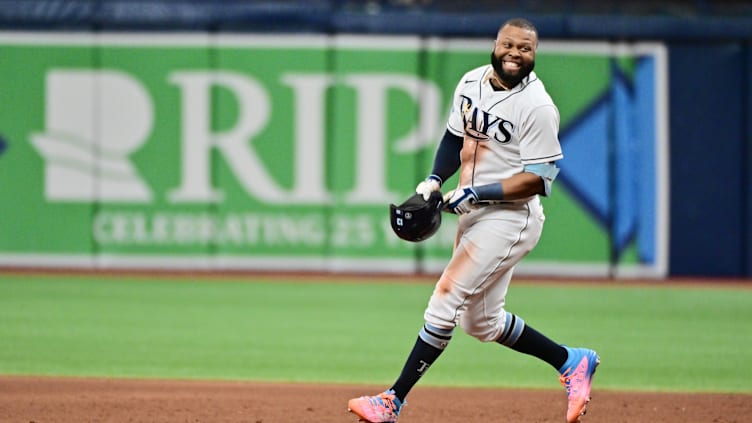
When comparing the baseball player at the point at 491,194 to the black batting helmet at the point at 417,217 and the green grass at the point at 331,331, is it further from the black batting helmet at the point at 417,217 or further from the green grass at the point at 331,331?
the green grass at the point at 331,331

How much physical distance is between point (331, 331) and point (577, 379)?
4.48 meters

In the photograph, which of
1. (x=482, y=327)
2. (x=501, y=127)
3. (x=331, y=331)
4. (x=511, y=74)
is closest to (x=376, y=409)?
(x=482, y=327)

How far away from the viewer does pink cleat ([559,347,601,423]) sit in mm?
6121

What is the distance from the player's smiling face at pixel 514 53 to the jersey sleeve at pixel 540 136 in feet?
0.64

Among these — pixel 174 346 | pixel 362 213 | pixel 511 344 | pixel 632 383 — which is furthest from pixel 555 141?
pixel 362 213

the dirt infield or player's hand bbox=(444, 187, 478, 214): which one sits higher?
player's hand bbox=(444, 187, 478, 214)

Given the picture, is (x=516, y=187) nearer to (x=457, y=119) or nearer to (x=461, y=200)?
(x=461, y=200)

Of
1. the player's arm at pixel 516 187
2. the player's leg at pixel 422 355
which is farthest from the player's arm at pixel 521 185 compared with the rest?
the player's leg at pixel 422 355

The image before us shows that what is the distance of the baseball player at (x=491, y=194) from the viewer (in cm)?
578

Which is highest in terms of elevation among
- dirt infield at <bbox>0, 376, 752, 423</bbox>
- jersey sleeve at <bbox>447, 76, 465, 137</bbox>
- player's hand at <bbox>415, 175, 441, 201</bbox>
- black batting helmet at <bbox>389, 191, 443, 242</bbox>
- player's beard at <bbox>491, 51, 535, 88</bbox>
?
player's beard at <bbox>491, 51, 535, 88</bbox>

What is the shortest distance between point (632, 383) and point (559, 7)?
9.19 meters

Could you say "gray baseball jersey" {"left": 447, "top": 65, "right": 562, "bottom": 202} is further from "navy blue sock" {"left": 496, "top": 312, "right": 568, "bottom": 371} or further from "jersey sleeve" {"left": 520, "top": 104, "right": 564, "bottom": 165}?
"navy blue sock" {"left": 496, "top": 312, "right": 568, "bottom": 371}

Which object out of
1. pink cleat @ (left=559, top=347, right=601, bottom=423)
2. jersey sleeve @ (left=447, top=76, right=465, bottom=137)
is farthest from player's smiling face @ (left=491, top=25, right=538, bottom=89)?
pink cleat @ (left=559, top=347, right=601, bottom=423)

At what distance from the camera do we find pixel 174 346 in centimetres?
947
